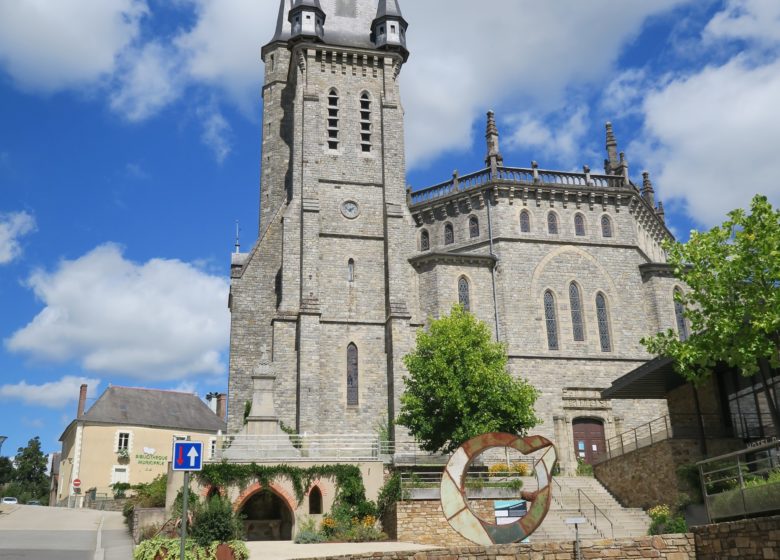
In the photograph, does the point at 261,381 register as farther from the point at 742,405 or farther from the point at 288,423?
the point at 742,405

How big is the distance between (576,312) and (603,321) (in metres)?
1.39

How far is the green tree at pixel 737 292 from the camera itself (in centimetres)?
1794

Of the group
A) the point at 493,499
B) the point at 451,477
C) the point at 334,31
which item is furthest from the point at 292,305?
the point at 451,477

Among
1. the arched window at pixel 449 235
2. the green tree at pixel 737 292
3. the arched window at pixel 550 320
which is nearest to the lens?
the green tree at pixel 737 292

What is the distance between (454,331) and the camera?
2898 centimetres

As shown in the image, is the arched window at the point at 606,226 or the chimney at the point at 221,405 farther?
the chimney at the point at 221,405

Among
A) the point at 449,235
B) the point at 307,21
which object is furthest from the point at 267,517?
the point at 307,21

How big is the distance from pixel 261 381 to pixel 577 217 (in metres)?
19.1

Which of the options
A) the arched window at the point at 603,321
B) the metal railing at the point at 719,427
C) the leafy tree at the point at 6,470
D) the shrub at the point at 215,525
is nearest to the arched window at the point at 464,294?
the arched window at the point at 603,321

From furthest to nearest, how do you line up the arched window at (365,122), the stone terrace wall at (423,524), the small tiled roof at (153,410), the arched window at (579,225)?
the small tiled roof at (153,410) → the arched window at (365,122) → the arched window at (579,225) → the stone terrace wall at (423,524)

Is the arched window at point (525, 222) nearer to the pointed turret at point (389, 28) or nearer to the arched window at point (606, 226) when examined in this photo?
the arched window at point (606, 226)

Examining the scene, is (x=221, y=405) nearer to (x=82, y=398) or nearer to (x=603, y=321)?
(x=82, y=398)

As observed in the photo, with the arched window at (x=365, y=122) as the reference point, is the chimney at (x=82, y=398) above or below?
below

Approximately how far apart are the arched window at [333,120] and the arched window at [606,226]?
14.0 metres
